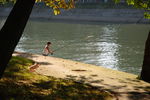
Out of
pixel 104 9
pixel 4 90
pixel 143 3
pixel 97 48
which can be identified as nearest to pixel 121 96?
pixel 4 90

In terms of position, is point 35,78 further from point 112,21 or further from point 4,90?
point 112,21

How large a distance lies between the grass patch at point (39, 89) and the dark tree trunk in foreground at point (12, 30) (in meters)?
1.29

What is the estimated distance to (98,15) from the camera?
260 feet

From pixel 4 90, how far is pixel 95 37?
44.2 metres

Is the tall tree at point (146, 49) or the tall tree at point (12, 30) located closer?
the tall tree at point (12, 30)

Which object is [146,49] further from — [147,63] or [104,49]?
[104,49]

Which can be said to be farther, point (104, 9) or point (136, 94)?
point (104, 9)

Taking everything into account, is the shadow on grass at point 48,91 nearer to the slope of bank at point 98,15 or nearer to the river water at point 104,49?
the river water at point 104,49

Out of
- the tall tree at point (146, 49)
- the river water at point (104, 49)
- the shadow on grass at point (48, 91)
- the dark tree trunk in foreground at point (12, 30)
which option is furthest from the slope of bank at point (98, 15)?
the dark tree trunk in foreground at point (12, 30)

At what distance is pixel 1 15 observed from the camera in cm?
9950

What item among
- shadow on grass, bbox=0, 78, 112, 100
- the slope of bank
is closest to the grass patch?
shadow on grass, bbox=0, 78, 112, 100

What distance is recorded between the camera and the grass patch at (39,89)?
8070 mm

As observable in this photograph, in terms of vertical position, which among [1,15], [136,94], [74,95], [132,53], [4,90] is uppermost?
[4,90]

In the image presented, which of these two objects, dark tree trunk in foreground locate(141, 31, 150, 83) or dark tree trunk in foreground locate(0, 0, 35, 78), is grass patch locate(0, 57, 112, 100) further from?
dark tree trunk in foreground locate(141, 31, 150, 83)
